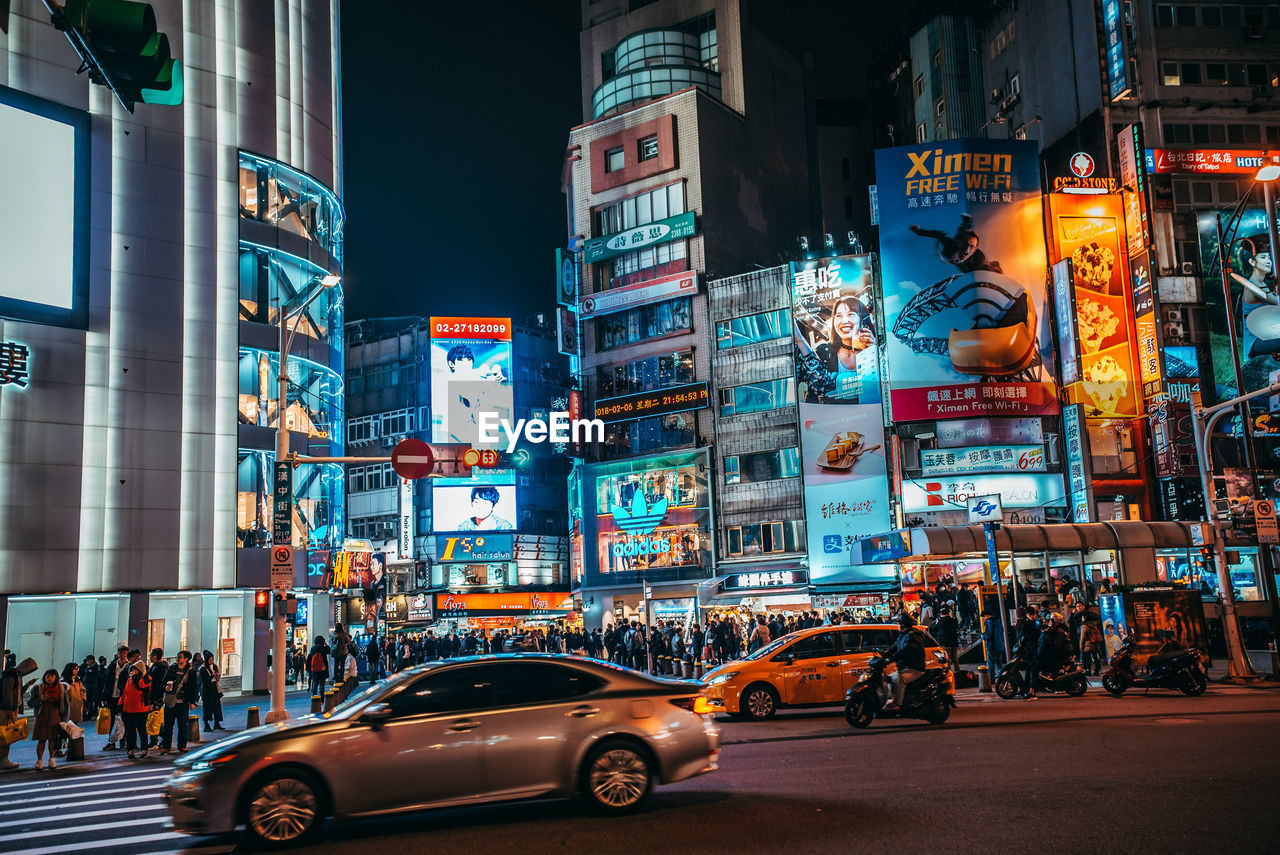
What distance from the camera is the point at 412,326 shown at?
246ft

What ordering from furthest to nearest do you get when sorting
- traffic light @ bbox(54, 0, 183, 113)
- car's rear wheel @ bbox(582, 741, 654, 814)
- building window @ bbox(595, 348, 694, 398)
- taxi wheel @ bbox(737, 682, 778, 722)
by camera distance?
building window @ bbox(595, 348, 694, 398) < taxi wheel @ bbox(737, 682, 778, 722) < car's rear wheel @ bbox(582, 741, 654, 814) < traffic light @ bbox(54, 0, 183, 113)

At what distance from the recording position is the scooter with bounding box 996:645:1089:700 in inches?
783

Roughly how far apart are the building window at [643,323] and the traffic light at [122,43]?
48.9m

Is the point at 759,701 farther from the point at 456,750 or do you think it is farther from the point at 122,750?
the point at 122,750

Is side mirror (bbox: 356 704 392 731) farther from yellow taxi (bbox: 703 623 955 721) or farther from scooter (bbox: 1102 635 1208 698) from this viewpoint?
scooter (bbox: 1102 635 1208 698)

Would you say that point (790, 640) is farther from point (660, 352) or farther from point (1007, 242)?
point (660, 352)

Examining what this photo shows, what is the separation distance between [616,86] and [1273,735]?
56.3 meters

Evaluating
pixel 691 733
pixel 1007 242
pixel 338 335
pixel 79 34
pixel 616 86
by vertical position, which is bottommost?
pixel 691 733

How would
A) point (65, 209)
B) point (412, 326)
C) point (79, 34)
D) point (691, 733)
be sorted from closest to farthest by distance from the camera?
point (79, 34) → point (691, 733) → point (65, 209) → point (412, 326)

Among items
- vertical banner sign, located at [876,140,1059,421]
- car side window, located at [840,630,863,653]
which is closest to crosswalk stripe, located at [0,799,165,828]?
car side window, located at [840,630,863,653]

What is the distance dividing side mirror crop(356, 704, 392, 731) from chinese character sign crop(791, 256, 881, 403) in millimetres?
41186

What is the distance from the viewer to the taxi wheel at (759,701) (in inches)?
739

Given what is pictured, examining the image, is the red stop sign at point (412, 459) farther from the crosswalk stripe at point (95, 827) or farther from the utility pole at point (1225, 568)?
the utility pole at point (1225, 568)

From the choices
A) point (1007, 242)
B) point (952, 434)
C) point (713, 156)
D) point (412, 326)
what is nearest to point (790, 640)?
point (952, 434)
